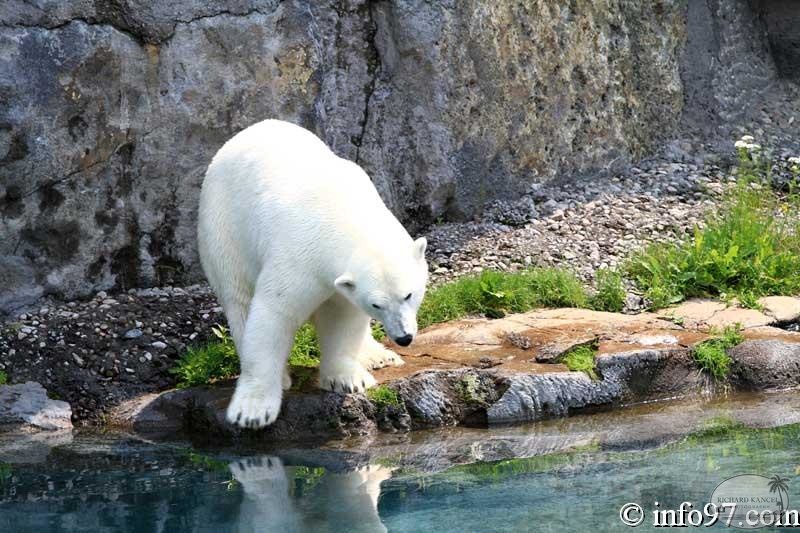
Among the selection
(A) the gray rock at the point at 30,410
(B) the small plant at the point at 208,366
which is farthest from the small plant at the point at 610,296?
(A) the gray rock at the point at 30,410

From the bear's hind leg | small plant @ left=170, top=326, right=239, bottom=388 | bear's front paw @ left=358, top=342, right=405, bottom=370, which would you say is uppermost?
the bear's hind leg

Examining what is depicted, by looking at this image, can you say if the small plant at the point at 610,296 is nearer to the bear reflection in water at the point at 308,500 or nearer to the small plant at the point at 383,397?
the small plant at the point at 383,397

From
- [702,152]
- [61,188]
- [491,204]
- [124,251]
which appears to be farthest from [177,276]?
[702,152]

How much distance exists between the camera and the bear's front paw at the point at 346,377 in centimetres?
646

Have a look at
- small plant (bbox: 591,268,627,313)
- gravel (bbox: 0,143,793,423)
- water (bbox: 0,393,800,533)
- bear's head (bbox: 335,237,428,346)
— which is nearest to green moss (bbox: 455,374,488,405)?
water (bbox: 0,393,800,533)

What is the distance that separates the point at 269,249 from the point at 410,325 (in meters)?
0.92

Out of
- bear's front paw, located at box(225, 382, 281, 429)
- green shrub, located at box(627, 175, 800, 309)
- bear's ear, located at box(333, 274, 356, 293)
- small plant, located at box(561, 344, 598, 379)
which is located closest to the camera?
bear's ear, located at box(333, 274, 356, 293)

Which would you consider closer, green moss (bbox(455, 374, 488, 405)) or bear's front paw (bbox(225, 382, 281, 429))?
bear's front paw (bbox(225, 382, 281, 429))

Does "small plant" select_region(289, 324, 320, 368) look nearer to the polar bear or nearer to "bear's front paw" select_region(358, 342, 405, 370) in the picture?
"bear's front paw" select_region(358, 342, 405, 370)

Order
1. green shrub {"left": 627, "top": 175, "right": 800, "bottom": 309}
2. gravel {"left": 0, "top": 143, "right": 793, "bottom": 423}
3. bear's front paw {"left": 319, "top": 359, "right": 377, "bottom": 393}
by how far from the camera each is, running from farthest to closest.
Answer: green shrub {"left": 627, "top": 175, "right": 800, "bottom": 309} → gravel {"left": 0, "top": 143, "right": 793, "bottom": 423} → bear's front paw {"left": 319, "top": 359, "right": 377, "bottom": 393}

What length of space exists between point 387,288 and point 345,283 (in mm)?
206

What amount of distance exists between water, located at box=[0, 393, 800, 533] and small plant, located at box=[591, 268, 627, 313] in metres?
1.48

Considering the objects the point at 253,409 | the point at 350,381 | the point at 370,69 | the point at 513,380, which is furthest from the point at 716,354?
the point at 370,69

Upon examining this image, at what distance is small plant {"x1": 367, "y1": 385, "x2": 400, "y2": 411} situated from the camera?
21.3ft
